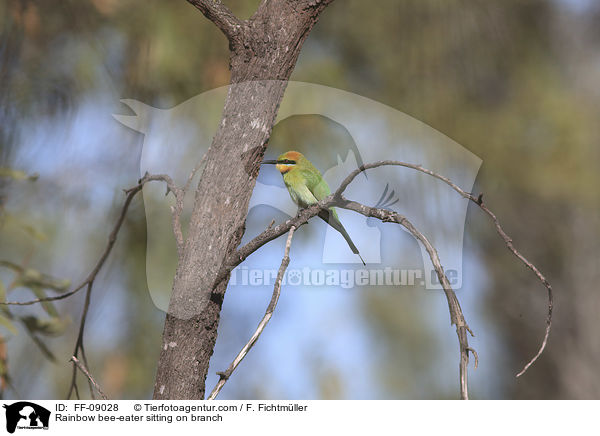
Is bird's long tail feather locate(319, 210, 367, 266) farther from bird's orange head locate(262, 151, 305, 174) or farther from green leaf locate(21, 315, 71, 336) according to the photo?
green leaf locate(21, 315, 71, 336)

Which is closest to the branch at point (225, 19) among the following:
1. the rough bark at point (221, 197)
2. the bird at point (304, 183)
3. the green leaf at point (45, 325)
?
the rough bark at point (221, 197)

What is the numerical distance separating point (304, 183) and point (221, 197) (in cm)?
16

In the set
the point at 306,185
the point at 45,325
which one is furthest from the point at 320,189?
the point at 45,325

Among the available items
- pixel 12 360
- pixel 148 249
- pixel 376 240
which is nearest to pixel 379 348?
pixel 376 240

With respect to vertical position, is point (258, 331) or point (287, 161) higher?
point (287, 161)

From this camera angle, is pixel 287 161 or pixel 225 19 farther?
pixel 287 161

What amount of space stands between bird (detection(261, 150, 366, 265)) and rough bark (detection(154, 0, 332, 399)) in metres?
0.10

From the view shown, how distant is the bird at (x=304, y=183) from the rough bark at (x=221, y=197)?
10 centimetres

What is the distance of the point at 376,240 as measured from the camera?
54 cm

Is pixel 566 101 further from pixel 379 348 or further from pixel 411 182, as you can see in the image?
pixel 379 348

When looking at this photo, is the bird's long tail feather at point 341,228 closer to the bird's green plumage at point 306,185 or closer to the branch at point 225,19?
the bird's green plumage at point 306,185

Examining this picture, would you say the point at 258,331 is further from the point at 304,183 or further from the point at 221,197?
the point at 304,183

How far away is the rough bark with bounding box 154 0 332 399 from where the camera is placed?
1.39 ft

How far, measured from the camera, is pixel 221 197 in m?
0.42
